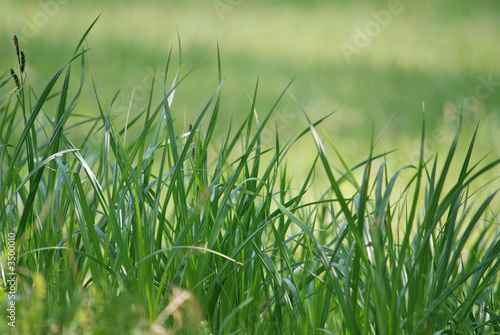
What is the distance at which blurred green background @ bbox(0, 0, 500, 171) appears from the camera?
8.93 feet

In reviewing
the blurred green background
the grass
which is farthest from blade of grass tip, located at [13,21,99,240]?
the blurred green background

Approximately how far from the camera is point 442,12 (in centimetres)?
372

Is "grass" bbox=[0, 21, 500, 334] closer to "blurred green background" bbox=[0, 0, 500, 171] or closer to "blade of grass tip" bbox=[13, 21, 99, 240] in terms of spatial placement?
"blade of grass tip" bbox=[13, 21, 99, 240]

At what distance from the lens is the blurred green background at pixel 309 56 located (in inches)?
107

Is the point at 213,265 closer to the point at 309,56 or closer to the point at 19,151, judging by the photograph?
the point at 19,151

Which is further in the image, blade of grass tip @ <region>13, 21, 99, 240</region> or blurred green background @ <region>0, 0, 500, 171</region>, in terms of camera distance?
blurred green background @ <region>0, 0, 500, 171</region>

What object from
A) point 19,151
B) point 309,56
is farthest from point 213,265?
point 309,56

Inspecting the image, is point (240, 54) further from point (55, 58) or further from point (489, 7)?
point (489, 7)

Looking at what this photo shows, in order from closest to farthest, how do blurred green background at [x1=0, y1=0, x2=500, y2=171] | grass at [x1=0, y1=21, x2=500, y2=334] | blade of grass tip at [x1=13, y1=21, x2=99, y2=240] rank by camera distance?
grass at [x1=0, y1=21, x2=500, y2=334]
blade of grass tip at [x1=13, y1=21, x2=99, y2=240]
blurred green background at [x1=0, y1=0, x2=500, y2=171]

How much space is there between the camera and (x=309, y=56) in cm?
332

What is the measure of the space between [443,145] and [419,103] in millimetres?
429

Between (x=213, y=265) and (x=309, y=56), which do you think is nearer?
(x=213, y=265)

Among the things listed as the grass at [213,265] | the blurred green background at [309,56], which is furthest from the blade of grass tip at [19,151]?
the blurred green background at [309,56]

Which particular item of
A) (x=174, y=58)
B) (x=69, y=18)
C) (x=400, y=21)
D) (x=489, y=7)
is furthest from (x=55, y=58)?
(x=489, y=7)
